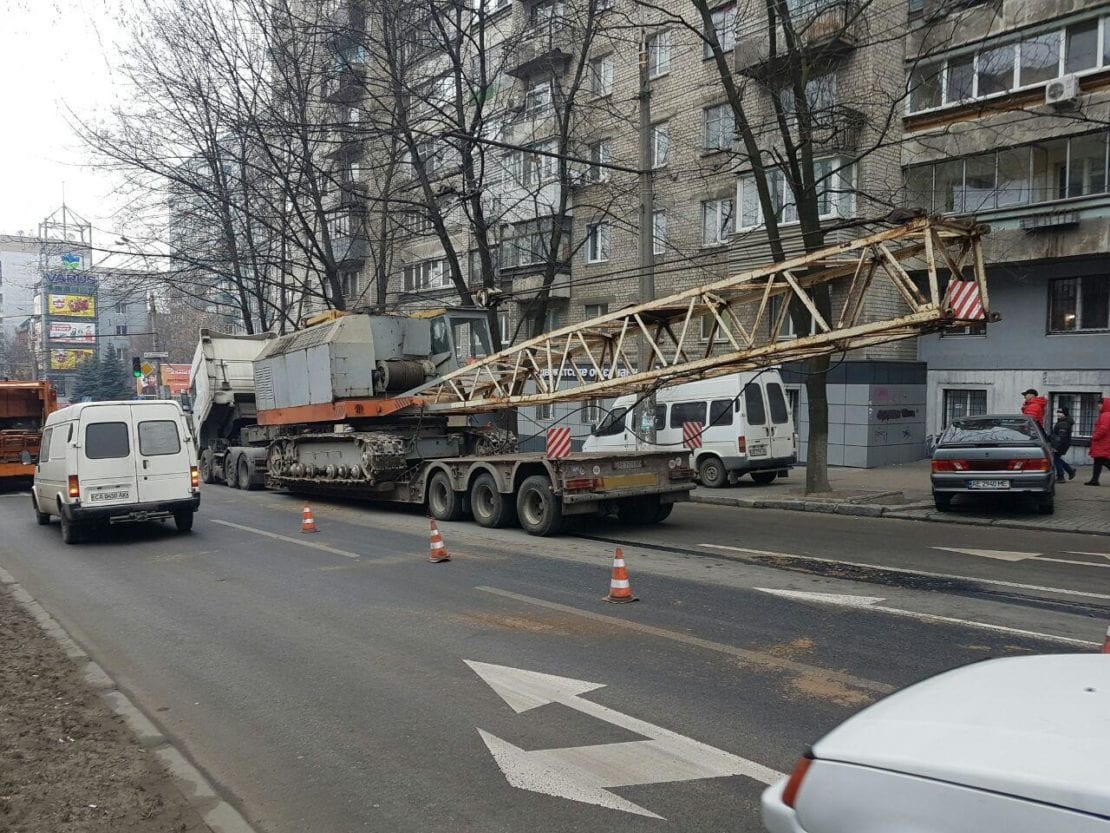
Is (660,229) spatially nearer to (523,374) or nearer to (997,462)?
(523,374)

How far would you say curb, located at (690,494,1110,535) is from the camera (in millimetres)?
13055

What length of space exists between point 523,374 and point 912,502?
7.42m

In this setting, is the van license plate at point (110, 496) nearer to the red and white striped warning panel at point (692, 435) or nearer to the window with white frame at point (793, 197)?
the red and white striped warning panel at point (692, 435)

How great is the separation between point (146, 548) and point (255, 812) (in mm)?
9495

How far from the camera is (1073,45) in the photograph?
1980 centimetres

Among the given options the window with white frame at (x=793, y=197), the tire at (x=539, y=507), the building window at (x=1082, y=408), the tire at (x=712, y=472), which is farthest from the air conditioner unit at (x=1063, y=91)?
the tire at (x=539, y=507)

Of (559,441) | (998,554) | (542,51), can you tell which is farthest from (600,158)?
(998,554)

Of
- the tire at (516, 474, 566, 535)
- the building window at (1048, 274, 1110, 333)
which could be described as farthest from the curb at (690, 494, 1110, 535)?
the building window at (1048, 274, 1110, 333)

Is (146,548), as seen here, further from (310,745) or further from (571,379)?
(571,379)

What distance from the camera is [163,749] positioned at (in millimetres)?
4945

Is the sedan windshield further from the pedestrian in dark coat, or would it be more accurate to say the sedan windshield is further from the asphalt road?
the pedestrian in dark coat

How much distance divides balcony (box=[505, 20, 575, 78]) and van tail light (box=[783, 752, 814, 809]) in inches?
728

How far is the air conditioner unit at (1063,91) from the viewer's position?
19.2 meters

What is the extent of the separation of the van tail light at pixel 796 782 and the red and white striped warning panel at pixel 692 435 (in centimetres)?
1614
